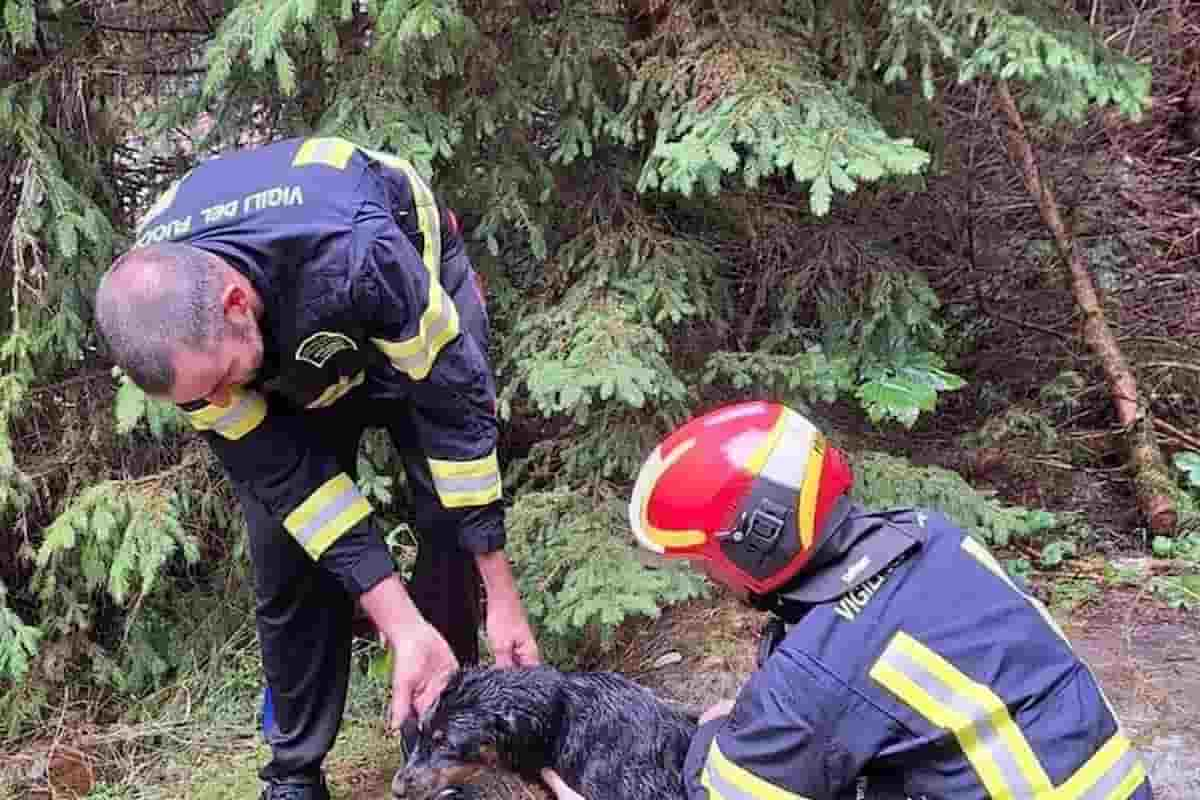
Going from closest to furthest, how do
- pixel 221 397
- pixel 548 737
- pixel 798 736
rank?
pixel 798 736
pixel 221 397
pixel 548 737

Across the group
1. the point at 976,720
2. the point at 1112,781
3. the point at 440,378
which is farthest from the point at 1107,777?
the point at 440,378

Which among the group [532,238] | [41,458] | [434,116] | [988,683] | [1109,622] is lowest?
[1109,622]

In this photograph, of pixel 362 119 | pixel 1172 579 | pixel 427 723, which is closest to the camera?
pixel 427 723

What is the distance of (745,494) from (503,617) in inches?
44.6

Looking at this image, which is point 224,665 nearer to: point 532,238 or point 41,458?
point 41,458

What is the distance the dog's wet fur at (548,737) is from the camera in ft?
9.07

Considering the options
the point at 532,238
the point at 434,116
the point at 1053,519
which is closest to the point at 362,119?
the point at 434,116

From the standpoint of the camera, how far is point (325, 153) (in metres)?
2.80

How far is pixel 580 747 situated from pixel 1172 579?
2525 mm

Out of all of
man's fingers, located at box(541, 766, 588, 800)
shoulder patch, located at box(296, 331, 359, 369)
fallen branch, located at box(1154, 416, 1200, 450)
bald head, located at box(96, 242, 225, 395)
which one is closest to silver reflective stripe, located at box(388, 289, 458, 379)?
shoulder patch, located at box(296, 331, 359, 369)

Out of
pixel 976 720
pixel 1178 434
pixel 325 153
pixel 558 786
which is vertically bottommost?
pixel 1178 434

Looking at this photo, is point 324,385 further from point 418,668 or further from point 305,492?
point 418,668

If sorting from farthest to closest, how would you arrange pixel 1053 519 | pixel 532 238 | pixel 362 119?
pixel 1053 519
pixel 532 238
pixel 362 119

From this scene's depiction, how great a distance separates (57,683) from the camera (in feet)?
14.4
